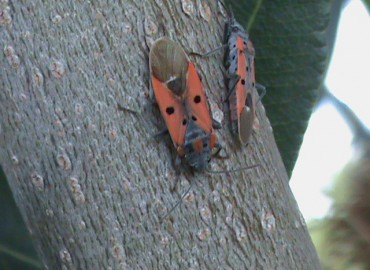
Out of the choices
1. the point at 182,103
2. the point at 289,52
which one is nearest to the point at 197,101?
the point at 182,103

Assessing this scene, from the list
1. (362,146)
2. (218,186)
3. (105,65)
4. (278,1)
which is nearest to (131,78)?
(105,65)

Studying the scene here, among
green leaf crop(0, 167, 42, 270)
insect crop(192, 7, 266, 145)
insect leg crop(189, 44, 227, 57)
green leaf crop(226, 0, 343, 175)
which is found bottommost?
→ green leaf crop(0, 167, 42, 270)

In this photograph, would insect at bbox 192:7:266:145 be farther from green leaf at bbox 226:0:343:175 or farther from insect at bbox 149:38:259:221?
green leaf at bbox 226:0:343:175

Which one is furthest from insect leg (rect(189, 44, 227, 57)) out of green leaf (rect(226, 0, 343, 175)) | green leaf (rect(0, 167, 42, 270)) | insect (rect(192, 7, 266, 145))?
green leaf (rect(0, 167, 42, 270))

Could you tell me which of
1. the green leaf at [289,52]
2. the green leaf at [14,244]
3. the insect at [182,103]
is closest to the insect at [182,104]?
the insect at [182,103]

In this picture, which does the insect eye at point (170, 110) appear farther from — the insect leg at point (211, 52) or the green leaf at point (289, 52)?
the green leaf at point (289, 52)

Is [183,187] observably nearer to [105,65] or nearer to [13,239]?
[105,65]

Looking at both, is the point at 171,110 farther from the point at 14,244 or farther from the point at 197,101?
the point at 14,244
